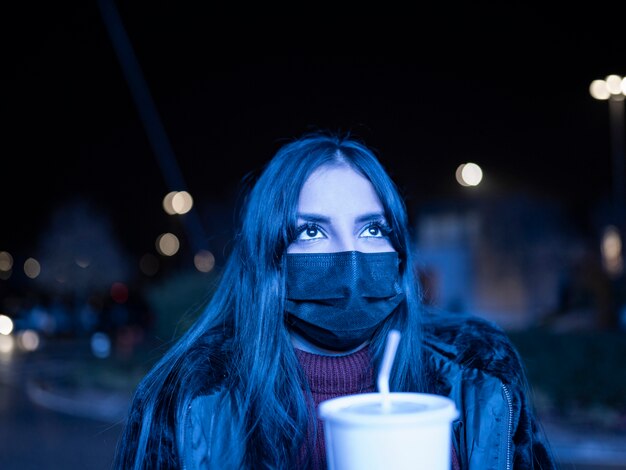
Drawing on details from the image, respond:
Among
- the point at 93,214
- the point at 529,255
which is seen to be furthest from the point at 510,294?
the point at 93,214

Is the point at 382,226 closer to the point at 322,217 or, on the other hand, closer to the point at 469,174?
the point at 322,217

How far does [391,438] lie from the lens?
1.24m

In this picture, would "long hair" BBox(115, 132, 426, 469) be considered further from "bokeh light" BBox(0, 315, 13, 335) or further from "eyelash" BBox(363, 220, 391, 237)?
"bokeh light" BBox(0, 315, 13, 335)

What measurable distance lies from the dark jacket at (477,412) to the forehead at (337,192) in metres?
0.50

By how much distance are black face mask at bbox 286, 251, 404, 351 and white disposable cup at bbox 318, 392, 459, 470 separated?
2.10 feet

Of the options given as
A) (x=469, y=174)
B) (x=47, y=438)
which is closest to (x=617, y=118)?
(x=469, y=174)

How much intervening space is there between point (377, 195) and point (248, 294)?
0.47m

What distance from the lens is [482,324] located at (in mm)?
2289

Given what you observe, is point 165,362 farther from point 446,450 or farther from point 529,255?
point 529,255

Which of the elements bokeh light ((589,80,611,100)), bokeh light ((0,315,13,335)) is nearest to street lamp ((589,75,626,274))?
bokeh light ((589,80,611,100))

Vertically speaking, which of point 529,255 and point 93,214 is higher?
point 93,214

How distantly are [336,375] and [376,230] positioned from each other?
422 millimetres

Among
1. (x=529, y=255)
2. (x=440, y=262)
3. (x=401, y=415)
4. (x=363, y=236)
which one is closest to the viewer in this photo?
(x=401, y=415)

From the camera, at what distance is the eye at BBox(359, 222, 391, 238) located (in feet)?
6.73
